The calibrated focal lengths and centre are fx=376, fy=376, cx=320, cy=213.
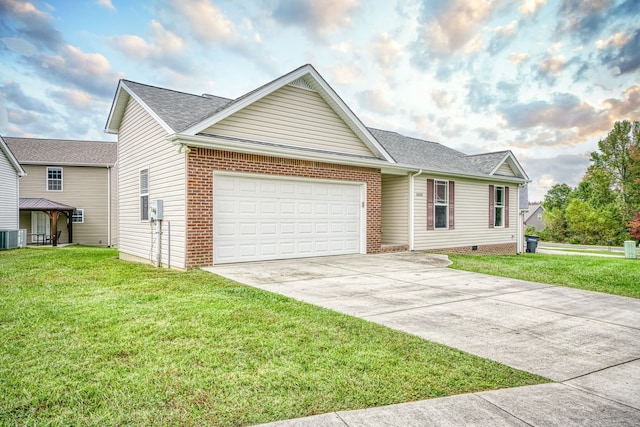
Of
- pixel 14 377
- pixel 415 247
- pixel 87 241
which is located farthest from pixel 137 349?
pixel 87 241

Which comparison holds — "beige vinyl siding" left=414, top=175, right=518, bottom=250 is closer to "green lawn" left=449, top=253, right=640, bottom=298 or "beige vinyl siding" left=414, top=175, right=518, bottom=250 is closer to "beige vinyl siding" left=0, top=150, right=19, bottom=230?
"green lawn" left=449, top=253, right=640, bottom=298

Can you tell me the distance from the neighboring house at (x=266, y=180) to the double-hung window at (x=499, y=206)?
10.5 ft

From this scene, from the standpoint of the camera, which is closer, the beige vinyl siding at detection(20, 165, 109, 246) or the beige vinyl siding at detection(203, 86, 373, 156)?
the beige vinyl siding at detection(203, 86, 373, 156)

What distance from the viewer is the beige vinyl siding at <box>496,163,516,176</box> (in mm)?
17703

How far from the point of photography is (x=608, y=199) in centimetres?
4581

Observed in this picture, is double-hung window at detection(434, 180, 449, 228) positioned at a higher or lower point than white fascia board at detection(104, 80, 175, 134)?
lower

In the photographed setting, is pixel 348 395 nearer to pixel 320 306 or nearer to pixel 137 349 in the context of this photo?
pixel 137 349

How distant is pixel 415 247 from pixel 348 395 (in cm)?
1206

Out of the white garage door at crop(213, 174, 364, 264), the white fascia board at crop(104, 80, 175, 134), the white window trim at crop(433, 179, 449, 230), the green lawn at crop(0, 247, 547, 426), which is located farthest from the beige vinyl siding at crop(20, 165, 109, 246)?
the green lawn at crop(0, 247, 547, 426)

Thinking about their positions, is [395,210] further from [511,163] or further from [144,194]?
[144,194]

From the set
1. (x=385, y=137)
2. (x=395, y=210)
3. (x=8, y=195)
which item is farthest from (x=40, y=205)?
(x=395, y=210)

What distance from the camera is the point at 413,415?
2.61 metres

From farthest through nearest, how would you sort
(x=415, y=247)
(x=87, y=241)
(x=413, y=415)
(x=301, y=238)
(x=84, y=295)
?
(x=87, y=241) < (x=415, y=247) < (x=301, y=238) < (x=84, y=295) < (x=413, y=415)

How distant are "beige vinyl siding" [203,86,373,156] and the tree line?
4164 cm
